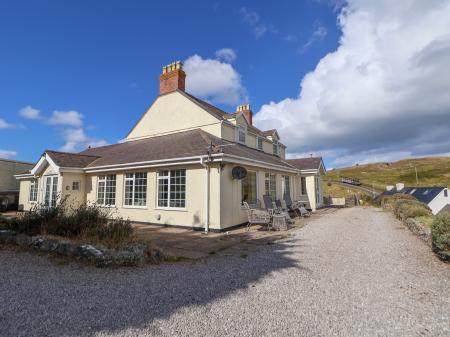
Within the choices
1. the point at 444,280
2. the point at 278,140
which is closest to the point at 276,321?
the point at 444,280

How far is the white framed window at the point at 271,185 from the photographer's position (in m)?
15.0

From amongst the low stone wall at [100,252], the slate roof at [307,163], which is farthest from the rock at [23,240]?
the slate roof at [307,163]

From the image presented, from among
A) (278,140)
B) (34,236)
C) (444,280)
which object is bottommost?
(444,280)

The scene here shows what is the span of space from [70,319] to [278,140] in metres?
22.5

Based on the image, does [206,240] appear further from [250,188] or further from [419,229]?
[419,229]

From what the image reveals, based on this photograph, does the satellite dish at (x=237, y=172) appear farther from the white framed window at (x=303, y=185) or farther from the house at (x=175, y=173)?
the white framed window at (x=303, y=185)

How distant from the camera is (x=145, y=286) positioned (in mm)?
4629

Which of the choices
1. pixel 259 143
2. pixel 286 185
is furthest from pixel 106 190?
pixel 286 185

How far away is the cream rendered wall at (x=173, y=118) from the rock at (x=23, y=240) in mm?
10612

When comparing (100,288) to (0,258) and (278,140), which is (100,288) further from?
(278,140)

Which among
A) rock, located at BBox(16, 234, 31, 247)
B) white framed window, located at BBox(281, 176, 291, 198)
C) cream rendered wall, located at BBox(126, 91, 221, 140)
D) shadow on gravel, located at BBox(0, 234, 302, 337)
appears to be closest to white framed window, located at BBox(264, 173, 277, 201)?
white framed window, located at BBox(281, 176, 291, 198)

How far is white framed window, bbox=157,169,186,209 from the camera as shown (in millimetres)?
11641

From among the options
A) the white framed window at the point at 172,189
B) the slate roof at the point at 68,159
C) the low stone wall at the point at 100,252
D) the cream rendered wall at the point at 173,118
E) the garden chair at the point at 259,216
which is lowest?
the low stone wall at the point at 100,252

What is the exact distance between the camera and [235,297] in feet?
13.8
